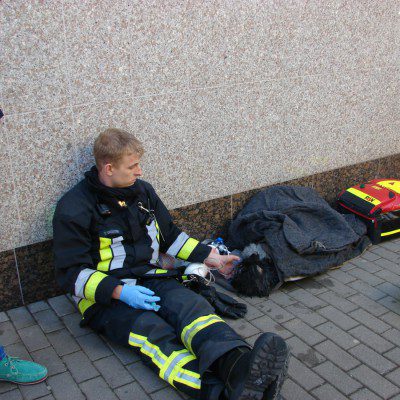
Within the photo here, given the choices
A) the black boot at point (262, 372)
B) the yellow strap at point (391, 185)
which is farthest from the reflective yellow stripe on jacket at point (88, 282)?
the yellow strap at point (391, 185)

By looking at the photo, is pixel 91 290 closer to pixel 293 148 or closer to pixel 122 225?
pixel 122 225

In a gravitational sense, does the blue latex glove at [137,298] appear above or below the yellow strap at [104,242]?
below

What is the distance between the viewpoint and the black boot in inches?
92.4

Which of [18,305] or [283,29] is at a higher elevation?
[283,29]

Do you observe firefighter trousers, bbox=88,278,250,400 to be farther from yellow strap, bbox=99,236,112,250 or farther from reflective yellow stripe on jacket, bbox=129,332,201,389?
yellow strap, bbox=99,236,112,250

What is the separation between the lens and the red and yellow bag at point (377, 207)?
4387mm

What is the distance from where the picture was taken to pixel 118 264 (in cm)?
320

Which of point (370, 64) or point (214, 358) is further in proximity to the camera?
point (370, 64)

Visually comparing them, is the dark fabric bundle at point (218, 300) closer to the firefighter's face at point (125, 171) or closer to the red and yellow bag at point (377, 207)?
the firefighter's face at point (125, 171)

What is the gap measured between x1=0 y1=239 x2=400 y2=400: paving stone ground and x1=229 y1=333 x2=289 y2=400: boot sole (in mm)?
334

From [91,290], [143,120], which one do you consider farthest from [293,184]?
[91,290]

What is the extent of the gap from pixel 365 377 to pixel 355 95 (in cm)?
286

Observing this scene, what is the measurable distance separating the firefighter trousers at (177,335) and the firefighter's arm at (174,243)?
329mm

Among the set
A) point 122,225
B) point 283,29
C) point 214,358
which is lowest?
point 214,358
